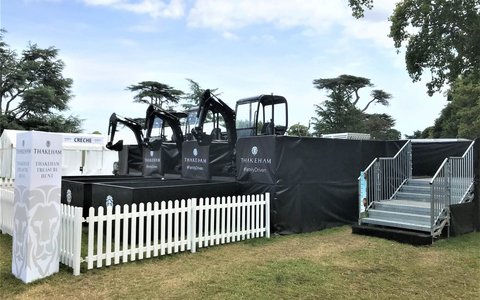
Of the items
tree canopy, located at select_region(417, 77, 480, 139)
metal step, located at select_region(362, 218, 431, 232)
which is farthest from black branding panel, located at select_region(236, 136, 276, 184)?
tree canopy, located at select_region(417, 77, 480, 139)

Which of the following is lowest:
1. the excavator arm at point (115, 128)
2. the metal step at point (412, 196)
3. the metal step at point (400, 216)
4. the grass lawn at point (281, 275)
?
the grass lawn at point (281, 275)

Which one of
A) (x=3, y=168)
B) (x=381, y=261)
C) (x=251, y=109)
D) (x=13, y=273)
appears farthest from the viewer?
(x=3, y=168)

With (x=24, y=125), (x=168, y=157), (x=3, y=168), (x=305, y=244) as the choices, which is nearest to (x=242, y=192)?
(x=305, y=244)

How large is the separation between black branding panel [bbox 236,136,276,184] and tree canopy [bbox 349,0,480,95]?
27.8 ft

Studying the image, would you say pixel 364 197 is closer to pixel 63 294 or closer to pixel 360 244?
pixel 360 244

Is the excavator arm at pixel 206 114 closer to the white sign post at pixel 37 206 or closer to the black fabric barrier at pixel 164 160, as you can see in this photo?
the black fabric barrier at pixel 164 160

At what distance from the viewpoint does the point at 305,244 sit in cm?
782

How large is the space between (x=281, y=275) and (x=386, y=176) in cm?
562

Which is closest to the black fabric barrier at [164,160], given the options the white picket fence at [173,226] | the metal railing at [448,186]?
the white picket fence at [173,226]

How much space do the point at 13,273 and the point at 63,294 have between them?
1.19 m

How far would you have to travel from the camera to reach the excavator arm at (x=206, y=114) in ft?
36.8

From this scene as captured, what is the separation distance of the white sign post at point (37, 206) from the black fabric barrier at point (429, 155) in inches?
396

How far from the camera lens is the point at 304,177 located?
9.18 m

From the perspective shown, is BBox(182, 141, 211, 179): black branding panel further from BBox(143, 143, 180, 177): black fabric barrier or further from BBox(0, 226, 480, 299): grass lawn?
BBox(0, 226, 480, 299): grass lawn
